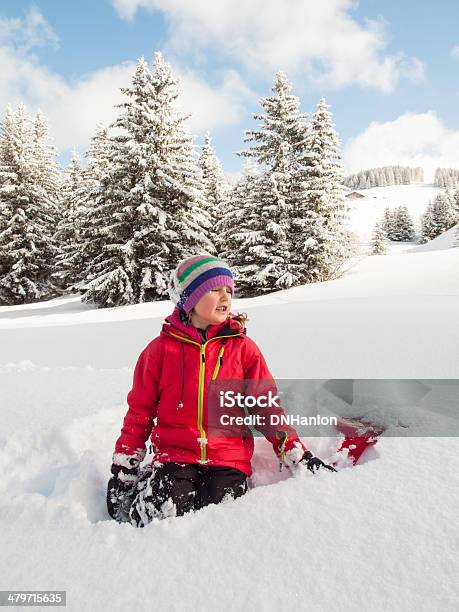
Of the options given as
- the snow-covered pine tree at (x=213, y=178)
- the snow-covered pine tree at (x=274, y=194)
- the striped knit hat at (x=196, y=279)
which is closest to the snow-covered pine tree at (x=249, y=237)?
the snow-covered pine tree at (x=274, y=194)

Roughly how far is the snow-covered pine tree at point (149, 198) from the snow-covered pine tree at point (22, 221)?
6.80 metres

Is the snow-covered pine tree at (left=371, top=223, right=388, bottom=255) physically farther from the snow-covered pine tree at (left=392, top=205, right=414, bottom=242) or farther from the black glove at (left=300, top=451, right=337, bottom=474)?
the black glove at (left=300, top=451, right=337, bottom=474)

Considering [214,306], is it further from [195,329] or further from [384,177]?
[384,177]

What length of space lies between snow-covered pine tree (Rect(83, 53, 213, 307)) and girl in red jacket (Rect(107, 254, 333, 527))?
11660 mm

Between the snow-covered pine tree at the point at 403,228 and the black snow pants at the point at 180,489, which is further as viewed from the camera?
the snow-covered pine tree at the point at 403,228

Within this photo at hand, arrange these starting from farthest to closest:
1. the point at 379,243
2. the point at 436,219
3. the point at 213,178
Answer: the point at 436,219 → the point at 379,243 → the point at 213,178

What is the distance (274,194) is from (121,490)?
46.1 ft

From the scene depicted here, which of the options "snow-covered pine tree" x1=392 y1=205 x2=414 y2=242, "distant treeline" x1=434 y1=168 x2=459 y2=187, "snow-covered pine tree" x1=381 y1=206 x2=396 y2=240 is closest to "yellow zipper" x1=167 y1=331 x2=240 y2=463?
"snow-covered pine tree" x1=381 y1=206 x2=396 y2=240

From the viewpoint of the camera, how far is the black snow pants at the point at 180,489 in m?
1.72

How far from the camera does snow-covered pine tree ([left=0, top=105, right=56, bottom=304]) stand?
63.0 feet

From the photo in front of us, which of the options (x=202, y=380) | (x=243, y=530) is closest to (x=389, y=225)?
(x=202, y=380)

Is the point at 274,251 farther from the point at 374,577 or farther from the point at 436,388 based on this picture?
the point at 374,577

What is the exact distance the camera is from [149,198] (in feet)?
44.2

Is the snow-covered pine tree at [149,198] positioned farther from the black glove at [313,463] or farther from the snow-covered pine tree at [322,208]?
the black glove at [313,463]
